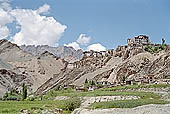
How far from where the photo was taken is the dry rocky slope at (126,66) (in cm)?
8450

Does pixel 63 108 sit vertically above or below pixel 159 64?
below

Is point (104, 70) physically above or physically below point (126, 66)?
above

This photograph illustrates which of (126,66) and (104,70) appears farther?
(104,70)

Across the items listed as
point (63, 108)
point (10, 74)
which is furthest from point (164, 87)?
point (10, 74)

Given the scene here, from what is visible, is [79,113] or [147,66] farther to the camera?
[147,66]

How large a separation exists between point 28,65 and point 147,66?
4618 inches

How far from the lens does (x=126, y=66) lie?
104 metres

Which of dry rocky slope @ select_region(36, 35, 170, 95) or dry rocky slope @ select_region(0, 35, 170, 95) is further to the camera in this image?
dry rocky slope @ select_region(0, 35, 170, 95)

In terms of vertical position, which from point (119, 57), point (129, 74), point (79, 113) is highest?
point (119, 57)

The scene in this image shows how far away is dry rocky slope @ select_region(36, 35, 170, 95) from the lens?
84500mm

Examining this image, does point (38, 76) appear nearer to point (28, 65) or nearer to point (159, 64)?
point (28, 65)

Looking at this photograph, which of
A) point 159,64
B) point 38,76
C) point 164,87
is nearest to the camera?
point 164,87

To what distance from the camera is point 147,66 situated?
96.0m

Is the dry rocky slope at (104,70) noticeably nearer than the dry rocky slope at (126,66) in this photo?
No
